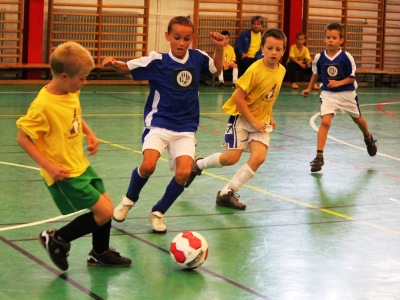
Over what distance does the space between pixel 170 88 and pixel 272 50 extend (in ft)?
3.86

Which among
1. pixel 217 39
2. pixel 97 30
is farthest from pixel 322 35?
pixel 217 39

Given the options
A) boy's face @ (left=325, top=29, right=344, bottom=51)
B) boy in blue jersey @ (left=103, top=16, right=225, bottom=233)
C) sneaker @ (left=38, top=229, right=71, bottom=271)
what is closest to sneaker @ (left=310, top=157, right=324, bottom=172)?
boy's face @ (left=325, top=29, right=344, bottom=51)

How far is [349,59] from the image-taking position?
9539mm

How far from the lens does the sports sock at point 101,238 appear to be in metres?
5.13

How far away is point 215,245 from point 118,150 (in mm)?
4209

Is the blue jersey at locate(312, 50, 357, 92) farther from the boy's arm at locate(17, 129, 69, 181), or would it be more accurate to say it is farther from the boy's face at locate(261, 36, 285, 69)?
the boy's arm at locate(17, 129, 69, 181)

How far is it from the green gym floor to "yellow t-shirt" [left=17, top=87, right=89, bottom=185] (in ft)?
2.38

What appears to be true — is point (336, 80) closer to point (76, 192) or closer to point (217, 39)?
point (217, 39)

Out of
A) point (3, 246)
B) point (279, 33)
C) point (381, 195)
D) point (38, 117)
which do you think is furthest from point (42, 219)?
point (381, 195)

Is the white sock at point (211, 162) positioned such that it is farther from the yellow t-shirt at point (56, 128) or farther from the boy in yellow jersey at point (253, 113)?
the yellow t-shirt at point (56, 128)

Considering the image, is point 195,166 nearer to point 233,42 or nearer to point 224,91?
point 224,91

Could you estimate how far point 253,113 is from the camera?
23.9 ft

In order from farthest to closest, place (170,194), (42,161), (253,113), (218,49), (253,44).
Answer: (253,44) < (253,113) < (218,49) < (170,194) < (42,161)

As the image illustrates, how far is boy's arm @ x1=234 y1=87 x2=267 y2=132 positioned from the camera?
278 inches
